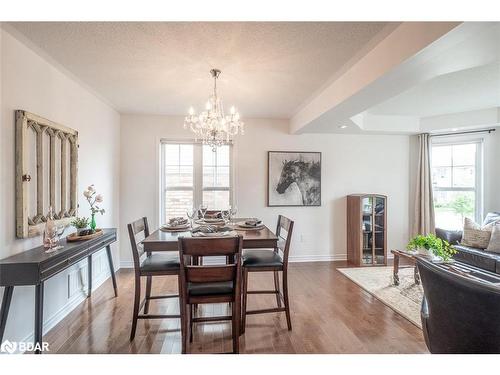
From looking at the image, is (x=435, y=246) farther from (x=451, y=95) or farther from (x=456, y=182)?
(x=456, y=182)

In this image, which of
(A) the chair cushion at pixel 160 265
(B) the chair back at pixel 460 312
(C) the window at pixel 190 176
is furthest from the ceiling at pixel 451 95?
(A) the chair cushion at pixel 160 265

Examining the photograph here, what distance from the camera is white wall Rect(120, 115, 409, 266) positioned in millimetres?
3986

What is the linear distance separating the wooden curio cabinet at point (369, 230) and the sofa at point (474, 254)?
84 centimetres

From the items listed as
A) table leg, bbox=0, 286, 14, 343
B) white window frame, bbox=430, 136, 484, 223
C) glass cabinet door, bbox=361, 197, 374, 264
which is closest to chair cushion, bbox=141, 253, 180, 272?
table leg, bbox=0, 286, 14, 343

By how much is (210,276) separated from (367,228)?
3.31 metres

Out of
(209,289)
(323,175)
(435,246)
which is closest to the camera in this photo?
(209,289)

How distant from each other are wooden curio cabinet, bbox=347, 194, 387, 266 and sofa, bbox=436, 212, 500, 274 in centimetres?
84

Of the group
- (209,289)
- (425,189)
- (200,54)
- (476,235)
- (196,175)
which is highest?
(200,54)

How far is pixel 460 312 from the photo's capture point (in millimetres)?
1178

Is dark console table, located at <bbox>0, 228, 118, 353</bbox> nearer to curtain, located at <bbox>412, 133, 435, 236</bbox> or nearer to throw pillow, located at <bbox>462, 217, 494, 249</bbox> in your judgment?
throw pillow, located at <bbox>462, 217, 494, 249</bbox>

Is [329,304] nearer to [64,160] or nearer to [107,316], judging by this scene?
[107,316]

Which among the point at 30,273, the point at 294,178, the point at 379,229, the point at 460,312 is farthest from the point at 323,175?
the point at 30,273

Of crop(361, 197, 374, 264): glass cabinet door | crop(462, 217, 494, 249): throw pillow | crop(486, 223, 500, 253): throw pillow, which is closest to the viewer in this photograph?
crop(486, 223, 500, 253): throw pillow
